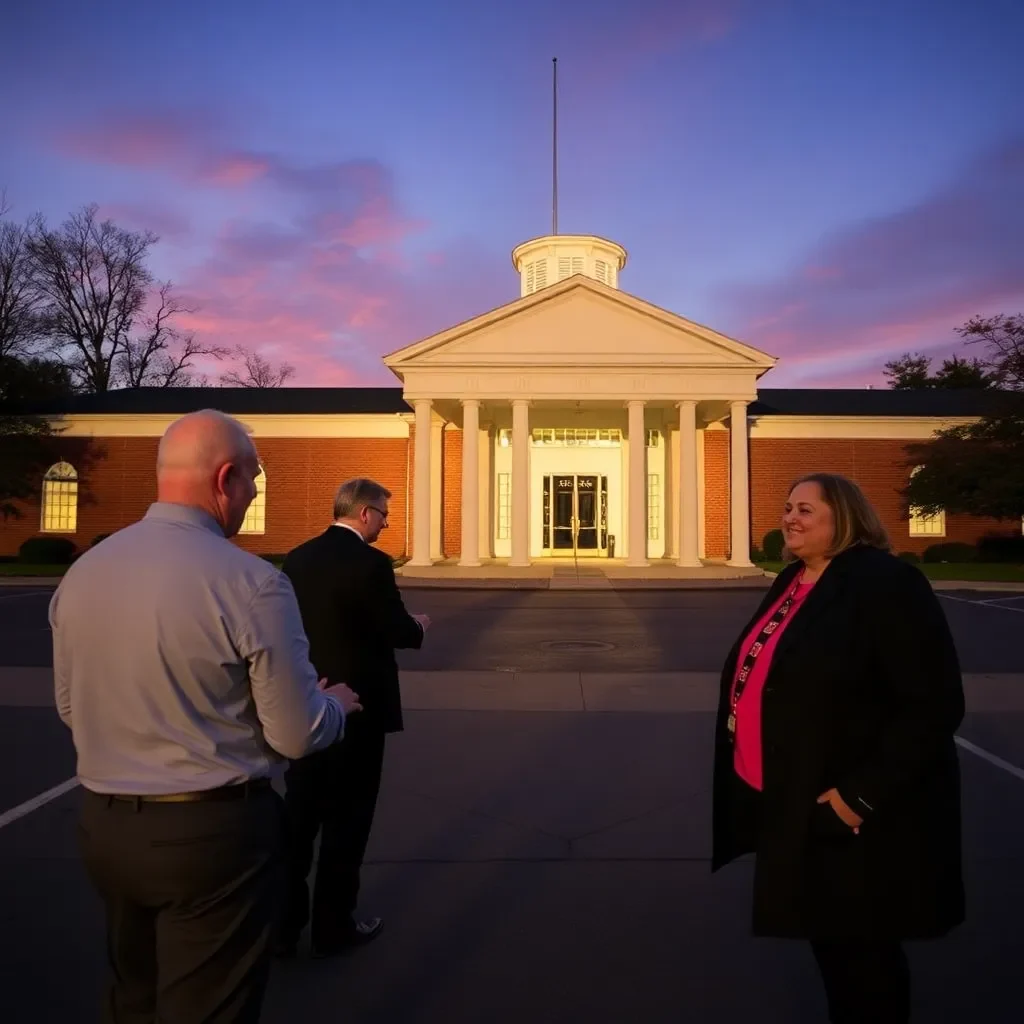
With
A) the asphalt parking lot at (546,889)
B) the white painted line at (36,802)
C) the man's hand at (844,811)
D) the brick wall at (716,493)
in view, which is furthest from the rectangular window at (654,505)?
the man's hand at (844,811)

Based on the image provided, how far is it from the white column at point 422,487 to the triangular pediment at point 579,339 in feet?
5.47

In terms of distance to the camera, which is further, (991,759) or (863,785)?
(991,759)

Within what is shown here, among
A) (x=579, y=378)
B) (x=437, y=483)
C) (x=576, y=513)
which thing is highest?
(x=579, y=378)

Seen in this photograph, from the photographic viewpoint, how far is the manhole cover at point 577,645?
39.5ft

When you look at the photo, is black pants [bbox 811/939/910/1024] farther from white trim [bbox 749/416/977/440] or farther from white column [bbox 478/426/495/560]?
white trim [bbox 749/416/977/440]

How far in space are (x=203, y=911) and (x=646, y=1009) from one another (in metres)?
1.91

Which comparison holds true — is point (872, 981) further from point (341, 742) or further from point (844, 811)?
point (341, 742)

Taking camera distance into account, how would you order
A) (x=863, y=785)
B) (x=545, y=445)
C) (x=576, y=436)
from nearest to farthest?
1. (x=863, y=785)
2. (x=545, y=445)
3. (x=576, y=436)

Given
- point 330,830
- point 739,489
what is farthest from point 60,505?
point 330,830

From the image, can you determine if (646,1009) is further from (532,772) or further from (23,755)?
(23,755)

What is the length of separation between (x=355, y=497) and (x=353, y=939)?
1943 millimetres

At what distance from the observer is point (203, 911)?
196 cm

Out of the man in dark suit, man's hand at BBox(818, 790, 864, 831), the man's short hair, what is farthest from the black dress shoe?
man's hand at BBox(818, 790, 864, 831)

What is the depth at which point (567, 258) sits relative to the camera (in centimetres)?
3319
